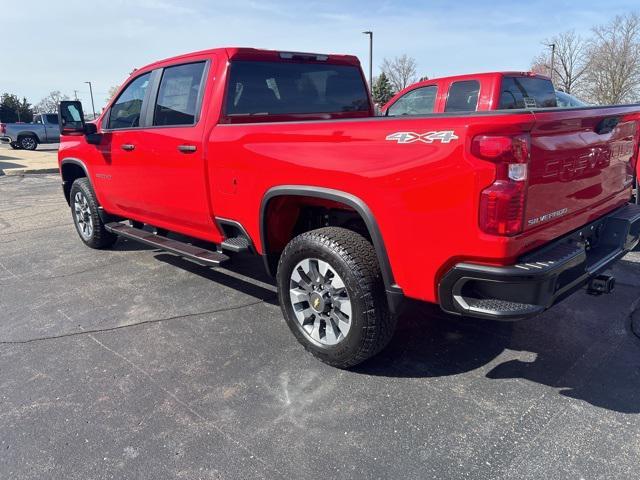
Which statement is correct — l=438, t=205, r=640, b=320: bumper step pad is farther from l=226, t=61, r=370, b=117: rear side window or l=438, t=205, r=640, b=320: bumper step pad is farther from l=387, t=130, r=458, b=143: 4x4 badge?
l=226, t=61, r=370, b=117: rear side window

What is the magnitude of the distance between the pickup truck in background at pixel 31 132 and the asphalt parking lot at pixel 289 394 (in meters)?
23.2

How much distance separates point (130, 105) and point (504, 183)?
387cm

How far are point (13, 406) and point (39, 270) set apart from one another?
2.81 meters

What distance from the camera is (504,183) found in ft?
7.28

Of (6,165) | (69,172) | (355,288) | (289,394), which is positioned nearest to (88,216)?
(69,172)

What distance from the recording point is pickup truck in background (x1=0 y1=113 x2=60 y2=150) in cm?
2355

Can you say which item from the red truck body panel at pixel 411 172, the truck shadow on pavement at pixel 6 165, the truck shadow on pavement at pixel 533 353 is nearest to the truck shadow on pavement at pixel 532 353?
the truck shadow on pavement at pixel 533 353

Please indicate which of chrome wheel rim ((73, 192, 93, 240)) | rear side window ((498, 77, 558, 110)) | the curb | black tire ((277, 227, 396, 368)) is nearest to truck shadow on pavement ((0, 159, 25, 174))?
the curb

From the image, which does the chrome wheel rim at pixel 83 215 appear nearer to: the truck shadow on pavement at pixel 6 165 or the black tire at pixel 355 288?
the black tire at pixel 355 288

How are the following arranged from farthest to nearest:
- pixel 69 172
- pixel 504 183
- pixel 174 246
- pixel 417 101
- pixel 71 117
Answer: pixel 417 101 → pixel 69 172 → pixel 71 117 → pixel 174 246 → pixel 504 183

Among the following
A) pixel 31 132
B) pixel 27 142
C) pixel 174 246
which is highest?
pixel 31 132

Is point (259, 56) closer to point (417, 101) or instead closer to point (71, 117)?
point (71, 117)

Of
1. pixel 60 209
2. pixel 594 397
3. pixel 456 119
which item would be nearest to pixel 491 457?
pixel 594 397

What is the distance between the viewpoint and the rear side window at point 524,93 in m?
6.48
